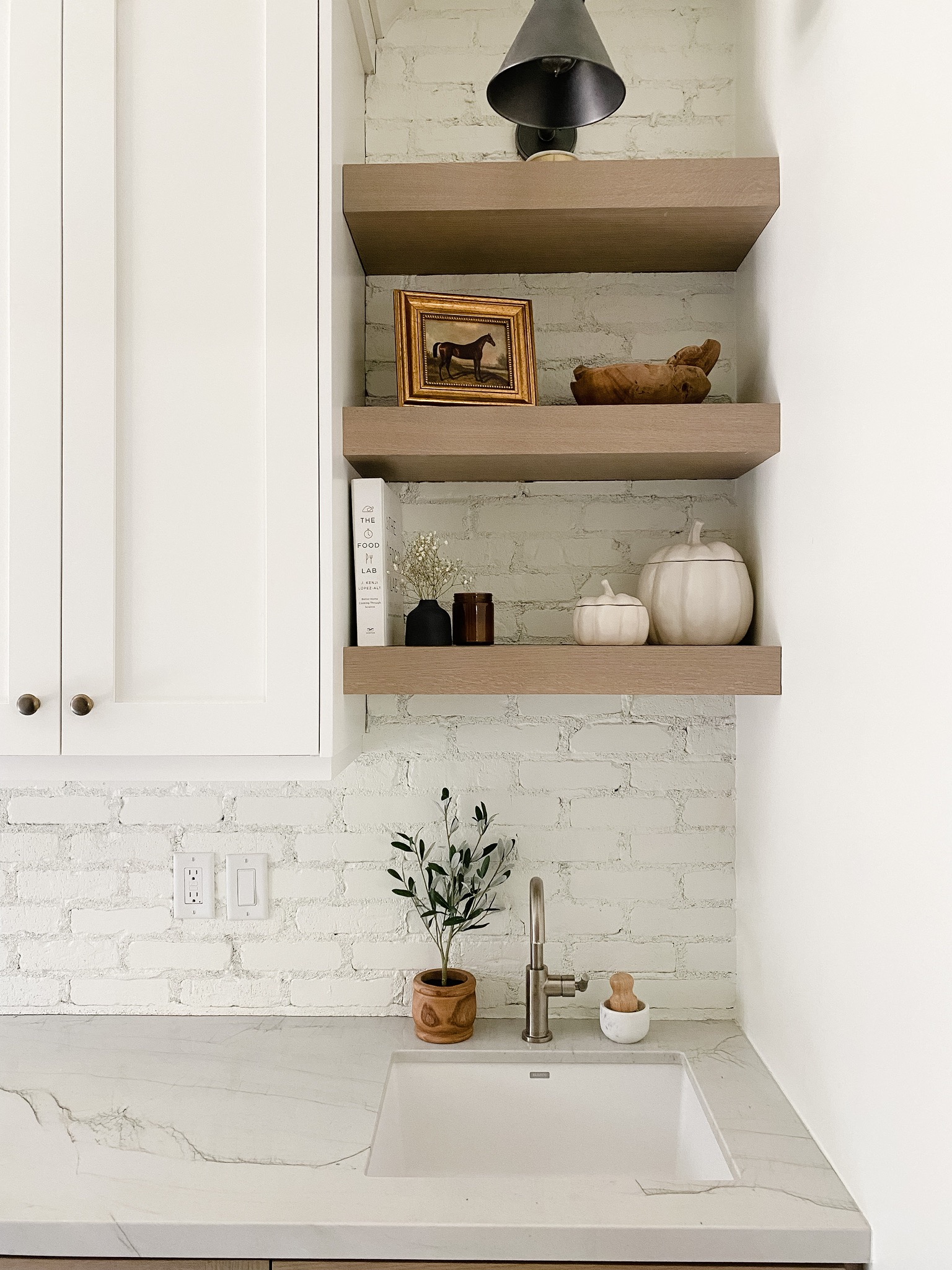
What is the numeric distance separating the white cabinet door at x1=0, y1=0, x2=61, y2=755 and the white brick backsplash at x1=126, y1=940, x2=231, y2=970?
21.4 inches

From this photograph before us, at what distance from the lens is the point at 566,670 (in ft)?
4.50

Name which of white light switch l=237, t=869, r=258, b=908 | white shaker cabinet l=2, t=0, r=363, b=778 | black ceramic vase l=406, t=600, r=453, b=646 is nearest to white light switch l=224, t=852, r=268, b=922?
white light switch l=237, t=869, r=258, b=908

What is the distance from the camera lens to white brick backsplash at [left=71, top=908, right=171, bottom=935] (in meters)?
1.66

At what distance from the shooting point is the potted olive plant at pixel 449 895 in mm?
1527

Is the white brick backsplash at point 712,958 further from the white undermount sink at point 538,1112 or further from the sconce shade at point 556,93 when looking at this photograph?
the sconce shade at point 556,93

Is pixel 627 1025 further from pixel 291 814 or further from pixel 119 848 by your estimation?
pixel 119 848

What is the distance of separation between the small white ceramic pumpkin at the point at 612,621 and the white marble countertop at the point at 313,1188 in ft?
2.27

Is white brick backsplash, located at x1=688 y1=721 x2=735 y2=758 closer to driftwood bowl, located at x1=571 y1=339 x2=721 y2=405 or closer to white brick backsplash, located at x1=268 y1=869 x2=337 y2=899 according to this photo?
driftwood bowl, located at x1=571 y1=339 x2=721 y2=405

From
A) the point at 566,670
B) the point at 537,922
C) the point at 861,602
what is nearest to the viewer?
the point at 861,602

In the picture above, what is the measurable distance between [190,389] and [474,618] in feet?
1.77

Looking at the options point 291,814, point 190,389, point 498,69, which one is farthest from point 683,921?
point 498,69

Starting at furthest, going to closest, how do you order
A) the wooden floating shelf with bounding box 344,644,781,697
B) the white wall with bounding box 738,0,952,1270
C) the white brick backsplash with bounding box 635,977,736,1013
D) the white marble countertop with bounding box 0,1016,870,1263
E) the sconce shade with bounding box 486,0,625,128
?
the white brick backsplash with bounding box 635,977,736,1013
the wooden floating shelf with bounding box 344,644,781,697
the sconce shade with bounding box 486,0,625,128
the white marble countertop with bounding box 0,1016,870,1263
the white wall with bounding box 738,0,952,1270

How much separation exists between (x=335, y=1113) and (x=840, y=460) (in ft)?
3.69

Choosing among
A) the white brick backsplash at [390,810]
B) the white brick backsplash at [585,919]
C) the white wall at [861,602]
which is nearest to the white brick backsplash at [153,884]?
the white brick backsplash at [390,810]
